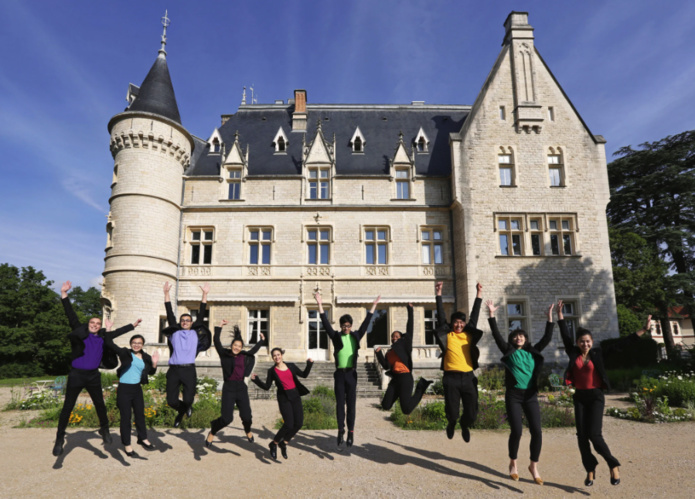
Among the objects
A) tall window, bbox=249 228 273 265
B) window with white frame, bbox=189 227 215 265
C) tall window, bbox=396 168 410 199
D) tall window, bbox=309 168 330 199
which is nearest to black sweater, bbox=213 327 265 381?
tall window, bbox=249 228 273 265

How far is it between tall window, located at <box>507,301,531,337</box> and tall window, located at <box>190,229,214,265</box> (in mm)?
12665

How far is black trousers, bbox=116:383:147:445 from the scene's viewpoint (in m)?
6.36

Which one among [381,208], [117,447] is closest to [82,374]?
[117,447]

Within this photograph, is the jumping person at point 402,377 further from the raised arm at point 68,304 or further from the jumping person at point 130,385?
the raised arm at point 68,304

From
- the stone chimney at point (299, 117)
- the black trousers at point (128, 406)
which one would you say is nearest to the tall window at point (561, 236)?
the stone chimney at point (299, 117)

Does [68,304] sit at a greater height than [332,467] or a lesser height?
greater

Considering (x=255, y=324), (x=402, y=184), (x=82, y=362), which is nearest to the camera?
(x=82, y=362)

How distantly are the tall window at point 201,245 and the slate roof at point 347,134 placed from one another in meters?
2.72

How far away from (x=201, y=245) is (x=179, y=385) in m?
13.6

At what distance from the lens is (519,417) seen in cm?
551

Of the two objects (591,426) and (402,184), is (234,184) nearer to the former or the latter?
(402,184)

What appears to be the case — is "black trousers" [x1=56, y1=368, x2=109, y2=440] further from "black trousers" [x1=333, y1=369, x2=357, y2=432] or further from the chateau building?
the chateau building

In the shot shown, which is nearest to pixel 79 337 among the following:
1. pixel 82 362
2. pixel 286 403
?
pixel 82 362

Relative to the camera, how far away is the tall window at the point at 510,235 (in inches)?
739
